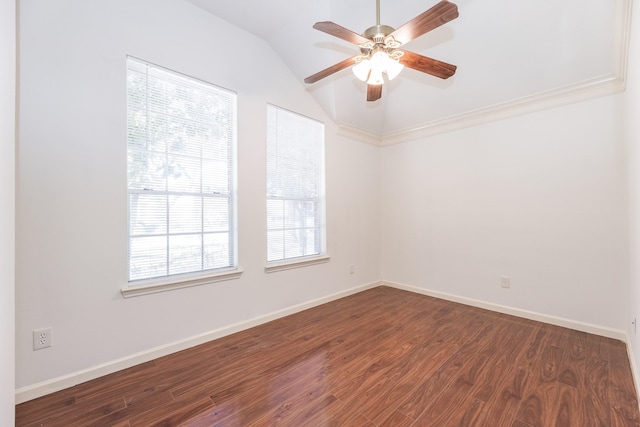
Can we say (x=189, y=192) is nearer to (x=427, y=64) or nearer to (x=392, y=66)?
(x=392, y=66)

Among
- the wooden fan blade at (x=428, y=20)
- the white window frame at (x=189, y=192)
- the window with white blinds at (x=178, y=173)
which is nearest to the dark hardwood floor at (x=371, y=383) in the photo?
the white window frame at (x=189, y=192)

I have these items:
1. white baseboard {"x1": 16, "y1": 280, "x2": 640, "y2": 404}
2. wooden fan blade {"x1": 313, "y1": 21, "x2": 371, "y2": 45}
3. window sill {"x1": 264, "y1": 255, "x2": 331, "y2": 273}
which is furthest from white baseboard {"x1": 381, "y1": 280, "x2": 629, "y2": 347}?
wooden fan blade {"x1": 313, "y1": 21, "x2": 371, "y2": 45}

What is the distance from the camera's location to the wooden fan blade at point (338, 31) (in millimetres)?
1613

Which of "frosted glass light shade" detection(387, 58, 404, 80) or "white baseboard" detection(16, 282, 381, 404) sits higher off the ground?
"frosted glass light shade" detection(387, 58, 404, 80)

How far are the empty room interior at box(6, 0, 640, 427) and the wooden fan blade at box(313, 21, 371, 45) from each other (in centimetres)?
2

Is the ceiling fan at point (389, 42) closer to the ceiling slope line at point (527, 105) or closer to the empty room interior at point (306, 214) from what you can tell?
the empty room interior at point (306, 214)

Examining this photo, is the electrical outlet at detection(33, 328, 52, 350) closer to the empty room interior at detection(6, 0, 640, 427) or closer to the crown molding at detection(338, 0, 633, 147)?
the empty room interior at detection(6, 0, 640, 427)

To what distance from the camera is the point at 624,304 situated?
2.56 meters

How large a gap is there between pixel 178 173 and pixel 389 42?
1982mm

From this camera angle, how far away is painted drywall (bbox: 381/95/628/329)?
8.71 feet

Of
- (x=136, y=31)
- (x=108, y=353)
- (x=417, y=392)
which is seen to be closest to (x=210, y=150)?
(x=136, y=31)

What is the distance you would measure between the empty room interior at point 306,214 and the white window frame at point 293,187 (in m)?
0.03

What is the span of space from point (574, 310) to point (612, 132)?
181cm

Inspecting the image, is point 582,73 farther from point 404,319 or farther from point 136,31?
point 136,31
